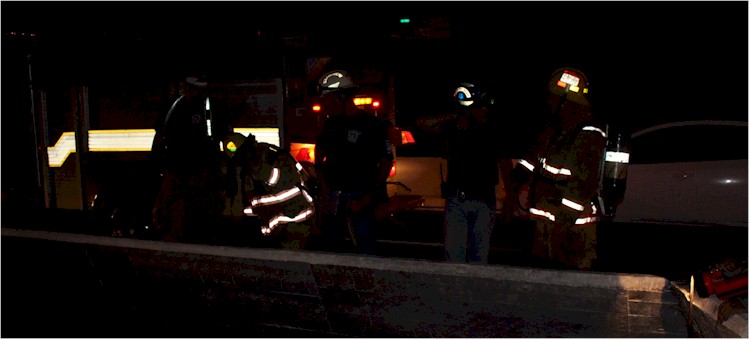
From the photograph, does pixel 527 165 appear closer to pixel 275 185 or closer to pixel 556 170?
pixel 556 170

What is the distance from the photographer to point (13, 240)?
15.7 feet

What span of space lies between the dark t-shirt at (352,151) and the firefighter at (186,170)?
1.95 m

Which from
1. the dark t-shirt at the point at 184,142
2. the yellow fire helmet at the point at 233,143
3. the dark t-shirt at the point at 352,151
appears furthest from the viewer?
the dark t-shirt at the point at 184,142

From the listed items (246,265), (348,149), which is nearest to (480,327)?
(246,265)

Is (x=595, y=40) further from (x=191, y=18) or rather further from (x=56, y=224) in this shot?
(x=56, y=224)

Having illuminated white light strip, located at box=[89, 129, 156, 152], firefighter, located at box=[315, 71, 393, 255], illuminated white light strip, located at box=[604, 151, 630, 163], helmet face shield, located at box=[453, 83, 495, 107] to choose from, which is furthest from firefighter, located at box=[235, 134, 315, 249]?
illuminated white light strip, located at box=[89, 129, 156, 152]

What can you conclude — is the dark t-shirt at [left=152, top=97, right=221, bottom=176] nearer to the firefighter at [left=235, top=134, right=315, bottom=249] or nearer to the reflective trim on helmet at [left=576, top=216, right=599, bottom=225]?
the firefighter at [left=235, top=134, right=315, bottom=249]

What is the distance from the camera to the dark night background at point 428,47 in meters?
6.11

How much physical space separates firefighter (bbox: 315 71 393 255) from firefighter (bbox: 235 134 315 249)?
0.70 feet

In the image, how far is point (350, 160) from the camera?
168 inches

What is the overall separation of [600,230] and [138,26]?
5594 millimetres

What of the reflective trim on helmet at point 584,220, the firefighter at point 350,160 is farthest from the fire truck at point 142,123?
the reflective trim on helmet at point 584,220

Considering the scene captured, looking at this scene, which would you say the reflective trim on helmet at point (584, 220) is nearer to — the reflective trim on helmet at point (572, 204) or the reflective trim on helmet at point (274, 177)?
the reflective trim on helmet at point (572, 204)

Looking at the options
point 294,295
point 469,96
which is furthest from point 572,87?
point 294,295
